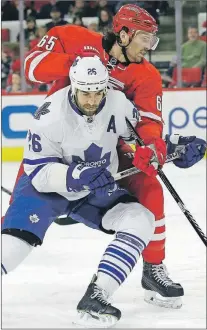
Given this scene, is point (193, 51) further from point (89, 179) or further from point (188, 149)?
point (89, 179)

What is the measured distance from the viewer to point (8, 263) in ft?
9.86

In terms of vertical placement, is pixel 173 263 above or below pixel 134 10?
below

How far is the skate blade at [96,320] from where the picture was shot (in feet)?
9.46

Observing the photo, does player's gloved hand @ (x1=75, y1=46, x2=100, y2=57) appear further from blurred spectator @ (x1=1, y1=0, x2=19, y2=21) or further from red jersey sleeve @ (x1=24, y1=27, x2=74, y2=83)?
blurred spectator @ (x1=1, y1=0, x2=19, y2=21)

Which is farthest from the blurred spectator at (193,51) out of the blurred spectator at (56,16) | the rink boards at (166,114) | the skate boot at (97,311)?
the skate boot at (97,311)

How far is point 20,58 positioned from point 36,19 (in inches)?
13.9

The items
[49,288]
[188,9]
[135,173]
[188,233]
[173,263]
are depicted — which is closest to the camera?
[135,173]

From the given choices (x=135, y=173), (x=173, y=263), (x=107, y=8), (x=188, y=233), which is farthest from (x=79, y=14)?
(x=135, y=173)

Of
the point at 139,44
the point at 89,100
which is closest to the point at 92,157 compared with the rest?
the point at 89,100

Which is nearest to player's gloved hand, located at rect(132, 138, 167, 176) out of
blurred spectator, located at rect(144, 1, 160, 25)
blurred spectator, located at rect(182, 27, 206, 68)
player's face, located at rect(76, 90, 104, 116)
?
player's face, located at rect(76, 90, 104, 116)

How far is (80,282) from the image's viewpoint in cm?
361

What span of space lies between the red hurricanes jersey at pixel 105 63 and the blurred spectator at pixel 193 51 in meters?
3.69

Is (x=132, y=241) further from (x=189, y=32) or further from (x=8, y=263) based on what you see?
(x=189, y=32)

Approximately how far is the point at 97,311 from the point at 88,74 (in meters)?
0.71
